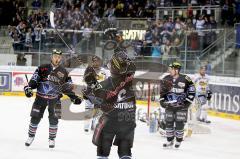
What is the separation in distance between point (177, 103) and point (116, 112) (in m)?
4.15

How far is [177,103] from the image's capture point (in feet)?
33.2

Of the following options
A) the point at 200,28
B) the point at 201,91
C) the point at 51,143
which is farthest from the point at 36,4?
the point at 51,143

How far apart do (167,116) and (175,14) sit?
11.9 meters

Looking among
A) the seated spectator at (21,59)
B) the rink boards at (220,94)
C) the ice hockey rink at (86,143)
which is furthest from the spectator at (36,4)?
the ice hockey rink at (86,143)

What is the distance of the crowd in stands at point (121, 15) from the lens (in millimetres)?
18469

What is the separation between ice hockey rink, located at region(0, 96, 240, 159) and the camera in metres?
9.27

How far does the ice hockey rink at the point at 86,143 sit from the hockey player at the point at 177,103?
0.34m

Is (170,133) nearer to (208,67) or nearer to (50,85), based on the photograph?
(50,85)

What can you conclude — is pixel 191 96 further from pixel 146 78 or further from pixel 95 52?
pixel 95 52

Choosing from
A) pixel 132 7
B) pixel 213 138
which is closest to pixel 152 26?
pixel 132 7

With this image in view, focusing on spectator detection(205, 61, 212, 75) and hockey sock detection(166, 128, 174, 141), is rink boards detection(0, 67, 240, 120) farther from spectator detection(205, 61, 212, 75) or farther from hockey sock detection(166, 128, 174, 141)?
hockey sock detection(166, 128, 174, 141)

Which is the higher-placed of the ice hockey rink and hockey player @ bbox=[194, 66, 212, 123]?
hockey player @ bbox=[194, 66, 212, 123]

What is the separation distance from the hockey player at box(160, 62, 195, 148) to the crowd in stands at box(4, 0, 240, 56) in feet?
24.7

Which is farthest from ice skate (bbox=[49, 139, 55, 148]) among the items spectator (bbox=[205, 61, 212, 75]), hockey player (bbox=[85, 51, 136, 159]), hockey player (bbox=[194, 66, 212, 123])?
spectator (bbox=[205, 61, 212, 75])
